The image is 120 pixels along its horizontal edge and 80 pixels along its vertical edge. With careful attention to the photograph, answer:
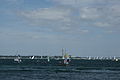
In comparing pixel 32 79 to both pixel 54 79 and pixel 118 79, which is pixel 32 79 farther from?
pixel 118 79

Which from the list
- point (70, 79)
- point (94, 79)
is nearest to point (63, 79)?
point (70, 79)

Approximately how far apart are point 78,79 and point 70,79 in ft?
6.20

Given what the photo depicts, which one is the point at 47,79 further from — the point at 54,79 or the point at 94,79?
the point at 94,79

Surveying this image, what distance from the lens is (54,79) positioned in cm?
8694

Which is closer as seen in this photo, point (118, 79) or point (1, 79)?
point (1, 79)

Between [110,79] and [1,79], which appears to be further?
[110,79]

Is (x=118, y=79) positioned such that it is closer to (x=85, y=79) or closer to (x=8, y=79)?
(x=85, y=79)

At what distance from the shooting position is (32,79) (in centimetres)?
8556

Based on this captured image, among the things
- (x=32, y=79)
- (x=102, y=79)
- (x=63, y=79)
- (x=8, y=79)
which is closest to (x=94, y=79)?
(x=102, y=79)

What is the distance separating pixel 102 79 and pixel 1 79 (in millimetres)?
23831

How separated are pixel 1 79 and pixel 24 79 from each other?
5377 millimetres

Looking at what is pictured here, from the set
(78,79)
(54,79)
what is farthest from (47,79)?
(78,79)

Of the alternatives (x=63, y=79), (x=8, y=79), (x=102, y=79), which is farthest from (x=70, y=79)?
(x=8, y=79)

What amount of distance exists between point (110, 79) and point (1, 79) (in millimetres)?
25890
